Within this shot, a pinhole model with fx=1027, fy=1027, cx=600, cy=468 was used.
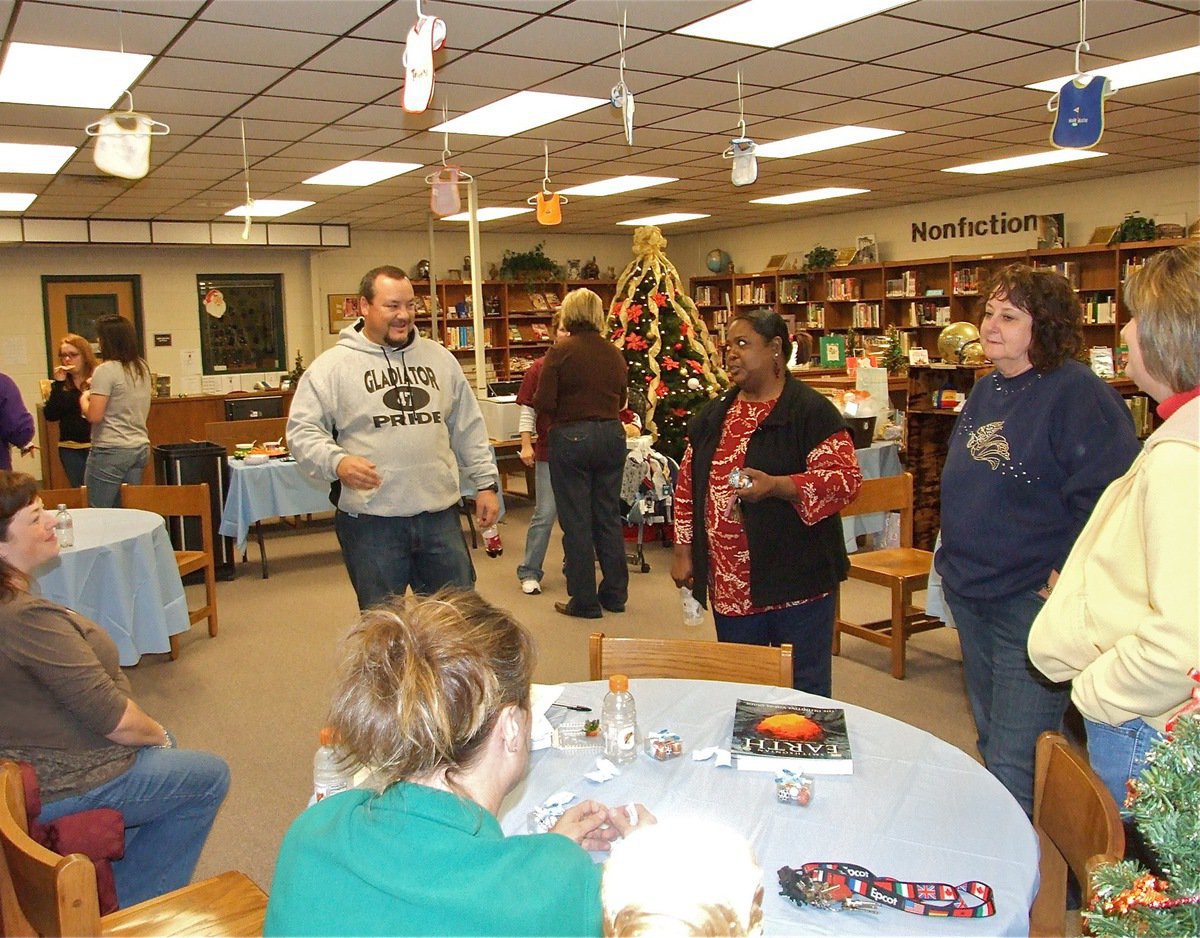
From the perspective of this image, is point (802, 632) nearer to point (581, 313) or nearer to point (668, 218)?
point (581, 313)

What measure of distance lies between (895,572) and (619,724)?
114 inches

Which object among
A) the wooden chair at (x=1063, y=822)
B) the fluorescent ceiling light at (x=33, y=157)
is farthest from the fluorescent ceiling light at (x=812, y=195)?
the wooden chair at (x=1063, y=822)

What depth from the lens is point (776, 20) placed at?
458cm

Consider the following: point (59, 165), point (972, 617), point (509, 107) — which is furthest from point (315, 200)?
point (972, 617)

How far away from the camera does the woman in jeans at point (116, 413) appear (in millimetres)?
5984

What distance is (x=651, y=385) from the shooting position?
6.92 meters

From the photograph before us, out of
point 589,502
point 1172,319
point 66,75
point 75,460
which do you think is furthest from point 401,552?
point 75,460

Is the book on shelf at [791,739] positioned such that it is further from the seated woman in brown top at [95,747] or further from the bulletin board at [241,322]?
the bulletin board at [241,322]

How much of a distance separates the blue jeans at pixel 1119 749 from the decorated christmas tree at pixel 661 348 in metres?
5.04

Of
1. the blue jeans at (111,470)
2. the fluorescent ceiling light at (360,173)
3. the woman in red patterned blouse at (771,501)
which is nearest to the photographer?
the woman in red patterned blouse at (771,501)

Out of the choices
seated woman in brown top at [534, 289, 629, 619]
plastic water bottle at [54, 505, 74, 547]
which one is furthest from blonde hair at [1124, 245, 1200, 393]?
plastic water bottle at [54, 505, 74, 547]

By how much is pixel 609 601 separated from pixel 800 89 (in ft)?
10.1

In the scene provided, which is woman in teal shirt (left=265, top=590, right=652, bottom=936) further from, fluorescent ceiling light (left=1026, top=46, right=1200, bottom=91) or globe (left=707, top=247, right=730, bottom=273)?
globe (left=707, top=247, right=730, bottom=273)

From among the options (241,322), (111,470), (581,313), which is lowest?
(111,470)
